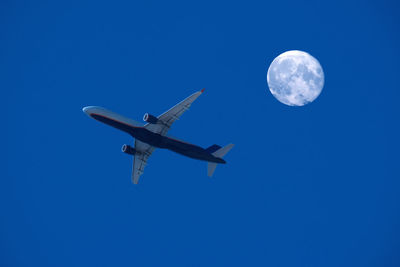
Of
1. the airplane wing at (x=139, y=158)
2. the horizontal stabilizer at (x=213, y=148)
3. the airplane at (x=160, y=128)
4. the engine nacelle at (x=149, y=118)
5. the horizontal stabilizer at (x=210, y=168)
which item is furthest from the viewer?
the airplane wing at (x=139, y=158)

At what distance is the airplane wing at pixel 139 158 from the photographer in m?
85.0

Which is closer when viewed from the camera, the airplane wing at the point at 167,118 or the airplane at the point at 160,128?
the airplane at the point at 160,128

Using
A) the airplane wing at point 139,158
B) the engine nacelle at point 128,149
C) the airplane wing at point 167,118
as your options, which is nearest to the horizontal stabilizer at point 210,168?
the airplane wing at point 139,158

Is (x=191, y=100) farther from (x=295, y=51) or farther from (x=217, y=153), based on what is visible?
(x=295, y=51)

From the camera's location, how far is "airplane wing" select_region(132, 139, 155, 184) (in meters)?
85.0

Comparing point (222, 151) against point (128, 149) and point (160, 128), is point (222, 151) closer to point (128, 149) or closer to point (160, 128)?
point (160, 128)

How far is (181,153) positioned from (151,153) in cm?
967

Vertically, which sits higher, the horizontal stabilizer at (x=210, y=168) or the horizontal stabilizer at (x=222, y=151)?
the horizontal stabilizer at (x=222, y=151)

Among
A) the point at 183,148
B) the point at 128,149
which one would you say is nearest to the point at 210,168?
the point at 183,148

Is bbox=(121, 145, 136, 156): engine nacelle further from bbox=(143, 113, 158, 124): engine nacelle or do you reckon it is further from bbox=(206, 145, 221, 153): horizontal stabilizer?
bbox=(206, 145, 221, 153): horizontal stabilizer

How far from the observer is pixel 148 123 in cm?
7725

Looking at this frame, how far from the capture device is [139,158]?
282ft

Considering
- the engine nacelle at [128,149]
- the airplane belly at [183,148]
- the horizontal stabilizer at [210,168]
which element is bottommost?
the horizontal stabilizer at [210,168]

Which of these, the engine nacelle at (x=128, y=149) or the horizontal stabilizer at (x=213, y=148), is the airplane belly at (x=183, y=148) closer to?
the horizontal stabilizer at (x=213, y=148)
